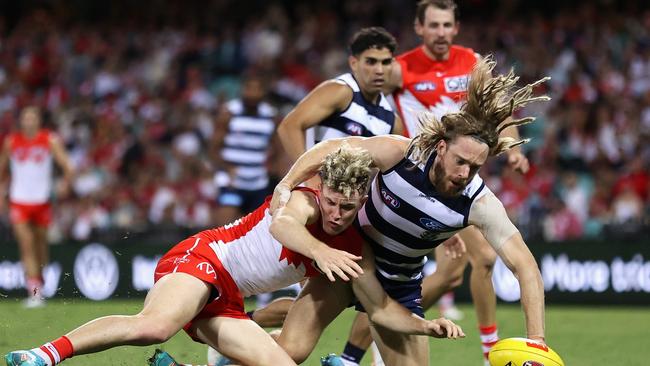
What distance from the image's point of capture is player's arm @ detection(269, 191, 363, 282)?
5.25 metres

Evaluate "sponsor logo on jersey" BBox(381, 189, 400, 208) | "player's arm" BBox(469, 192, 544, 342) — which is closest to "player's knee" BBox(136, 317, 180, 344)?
"sponsor logo on jersey" BBox(381, 189, 400, 208)

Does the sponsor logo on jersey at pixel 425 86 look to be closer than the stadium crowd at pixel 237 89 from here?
Yes

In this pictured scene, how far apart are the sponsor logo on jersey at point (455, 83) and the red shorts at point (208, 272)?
2.44 m

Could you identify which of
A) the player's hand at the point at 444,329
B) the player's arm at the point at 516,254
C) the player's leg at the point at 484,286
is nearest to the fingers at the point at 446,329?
the player's hand at the point at 444,329

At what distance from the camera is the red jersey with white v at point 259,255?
19.2 feet

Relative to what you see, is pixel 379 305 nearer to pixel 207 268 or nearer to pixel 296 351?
pixel 296 351

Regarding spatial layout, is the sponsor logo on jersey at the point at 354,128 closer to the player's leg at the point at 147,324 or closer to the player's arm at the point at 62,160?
the player's leg at the point at 147,324

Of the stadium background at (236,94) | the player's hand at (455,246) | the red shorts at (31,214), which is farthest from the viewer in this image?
the stadium background at (236,94)

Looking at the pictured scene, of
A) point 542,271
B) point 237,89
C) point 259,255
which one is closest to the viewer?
point 259,255

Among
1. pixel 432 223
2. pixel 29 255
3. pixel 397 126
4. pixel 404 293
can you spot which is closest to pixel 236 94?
pixel 29 255

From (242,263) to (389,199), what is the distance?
87cm

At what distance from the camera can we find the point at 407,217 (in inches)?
224

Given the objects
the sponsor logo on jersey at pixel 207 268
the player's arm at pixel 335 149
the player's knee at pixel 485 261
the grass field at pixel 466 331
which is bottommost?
the grass field at pixel 466 331

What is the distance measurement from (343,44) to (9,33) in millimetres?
6078
